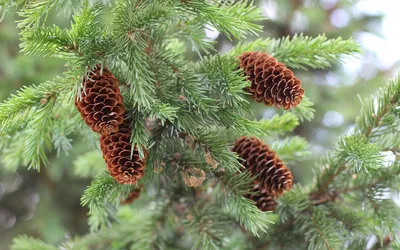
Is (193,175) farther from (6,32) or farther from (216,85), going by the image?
(6,32)

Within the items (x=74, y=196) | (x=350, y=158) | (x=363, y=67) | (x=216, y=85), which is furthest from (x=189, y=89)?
(x=363, y=67)

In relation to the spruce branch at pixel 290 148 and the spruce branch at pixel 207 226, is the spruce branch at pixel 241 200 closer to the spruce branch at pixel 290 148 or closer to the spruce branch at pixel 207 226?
the spruce branch at pixel 207 226

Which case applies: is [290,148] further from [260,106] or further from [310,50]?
[260,106]

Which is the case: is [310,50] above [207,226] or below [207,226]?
above

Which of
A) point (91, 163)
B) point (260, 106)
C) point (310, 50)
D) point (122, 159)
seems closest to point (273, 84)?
point (310, 50)

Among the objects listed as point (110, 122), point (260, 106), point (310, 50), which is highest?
point (310, 50)

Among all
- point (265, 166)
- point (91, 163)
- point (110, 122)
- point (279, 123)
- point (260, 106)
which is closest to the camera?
point (110, 122)

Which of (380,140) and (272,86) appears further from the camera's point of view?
(380,140)

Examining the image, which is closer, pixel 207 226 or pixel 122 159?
pixel 122 159
